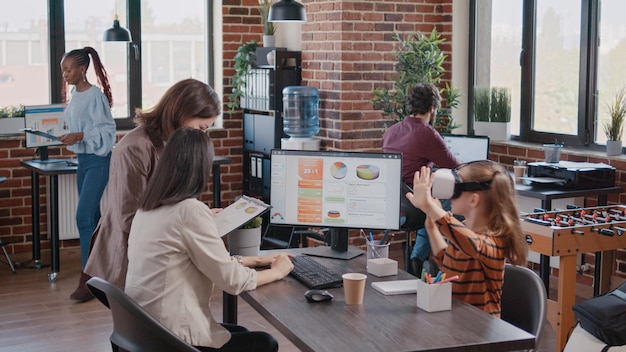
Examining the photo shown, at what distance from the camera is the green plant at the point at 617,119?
5.66 metres

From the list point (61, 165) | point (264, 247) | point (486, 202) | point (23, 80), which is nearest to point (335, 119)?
point (264, 247)

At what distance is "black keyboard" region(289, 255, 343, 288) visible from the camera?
10.2ft

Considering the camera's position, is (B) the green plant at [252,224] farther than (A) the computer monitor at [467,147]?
No

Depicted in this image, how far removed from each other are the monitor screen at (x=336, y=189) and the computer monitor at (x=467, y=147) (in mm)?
2601

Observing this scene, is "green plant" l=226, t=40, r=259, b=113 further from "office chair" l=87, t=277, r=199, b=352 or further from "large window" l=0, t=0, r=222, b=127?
"office chair" l=87, t=277, r=199, b=352

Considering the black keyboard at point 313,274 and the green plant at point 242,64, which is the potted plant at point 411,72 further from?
the black keyboard at point 313,274

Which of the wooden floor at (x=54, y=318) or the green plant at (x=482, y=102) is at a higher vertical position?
the green plant at (x=482, y=102)

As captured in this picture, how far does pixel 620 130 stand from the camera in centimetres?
568

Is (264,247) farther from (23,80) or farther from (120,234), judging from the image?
(120,234)

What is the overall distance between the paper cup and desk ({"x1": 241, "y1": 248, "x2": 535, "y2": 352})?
0.03 m

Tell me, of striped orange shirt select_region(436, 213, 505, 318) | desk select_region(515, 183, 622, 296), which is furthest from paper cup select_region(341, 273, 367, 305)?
desk select_region(515, 183, 622, 296)

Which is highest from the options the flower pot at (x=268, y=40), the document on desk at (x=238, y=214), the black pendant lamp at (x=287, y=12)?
the black pendant lamp at (x=287, y=12)

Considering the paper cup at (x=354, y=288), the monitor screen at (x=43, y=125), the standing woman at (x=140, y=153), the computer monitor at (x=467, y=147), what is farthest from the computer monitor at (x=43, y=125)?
the paper cup at (x=354, y=288)

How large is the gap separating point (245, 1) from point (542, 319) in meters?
5.32
